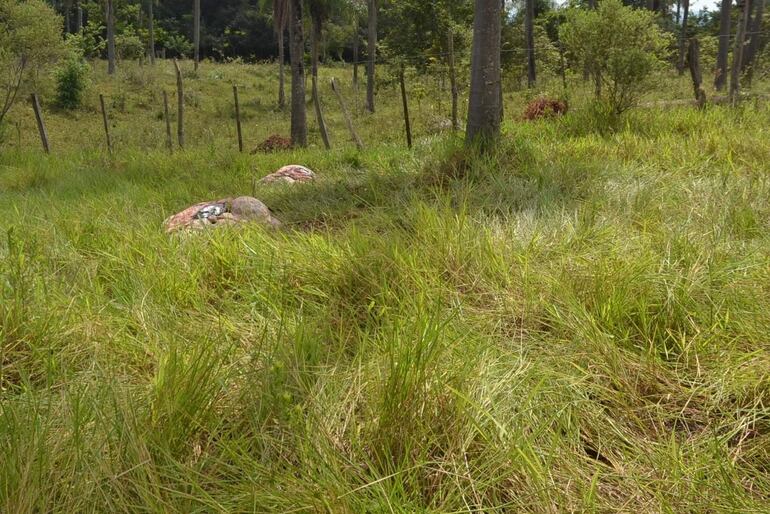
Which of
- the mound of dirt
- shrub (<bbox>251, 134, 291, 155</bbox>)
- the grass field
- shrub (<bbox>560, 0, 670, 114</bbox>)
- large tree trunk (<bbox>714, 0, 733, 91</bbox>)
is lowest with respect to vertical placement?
the grass field

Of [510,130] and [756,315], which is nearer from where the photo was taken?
[756,315]

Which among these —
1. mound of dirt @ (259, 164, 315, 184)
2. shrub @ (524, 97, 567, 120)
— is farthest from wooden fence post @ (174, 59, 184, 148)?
shrub @ (524, 97, 567, 120)

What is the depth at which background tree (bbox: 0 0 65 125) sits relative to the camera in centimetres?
1261

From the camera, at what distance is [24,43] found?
12.7 m

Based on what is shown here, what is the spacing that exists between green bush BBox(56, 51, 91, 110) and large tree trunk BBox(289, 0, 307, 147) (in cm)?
1239

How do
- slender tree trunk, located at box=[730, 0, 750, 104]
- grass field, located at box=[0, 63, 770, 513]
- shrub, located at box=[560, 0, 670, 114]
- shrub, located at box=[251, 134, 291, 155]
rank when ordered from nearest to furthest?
grass field, located at box=[0, 63, 770, 513], shrub, located at box=[560, 0, 670, 114], slender tree trunk, located at box=[730, 0, 750, 104], shrub, located at box=[251, 134, 291, 155]

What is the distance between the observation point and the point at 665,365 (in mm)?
1787

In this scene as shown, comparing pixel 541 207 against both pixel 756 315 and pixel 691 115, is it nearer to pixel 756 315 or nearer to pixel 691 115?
pixel 756 315

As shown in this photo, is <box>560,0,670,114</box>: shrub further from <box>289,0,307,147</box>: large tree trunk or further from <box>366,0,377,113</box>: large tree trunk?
<box>366,0,377,113</box>: large tree trunk

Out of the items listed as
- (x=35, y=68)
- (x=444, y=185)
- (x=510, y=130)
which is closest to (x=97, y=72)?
(x=35, y=68)

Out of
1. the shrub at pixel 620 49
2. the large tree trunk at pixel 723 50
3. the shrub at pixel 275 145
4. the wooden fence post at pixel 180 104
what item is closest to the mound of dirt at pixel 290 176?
the shrub at pixel 620 49

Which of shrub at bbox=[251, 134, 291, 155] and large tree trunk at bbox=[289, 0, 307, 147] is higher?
large tree trunk at bbox=[289, 0, 307, 147]

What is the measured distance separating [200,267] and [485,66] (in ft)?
13.6

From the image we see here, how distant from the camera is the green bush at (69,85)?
20.2m
